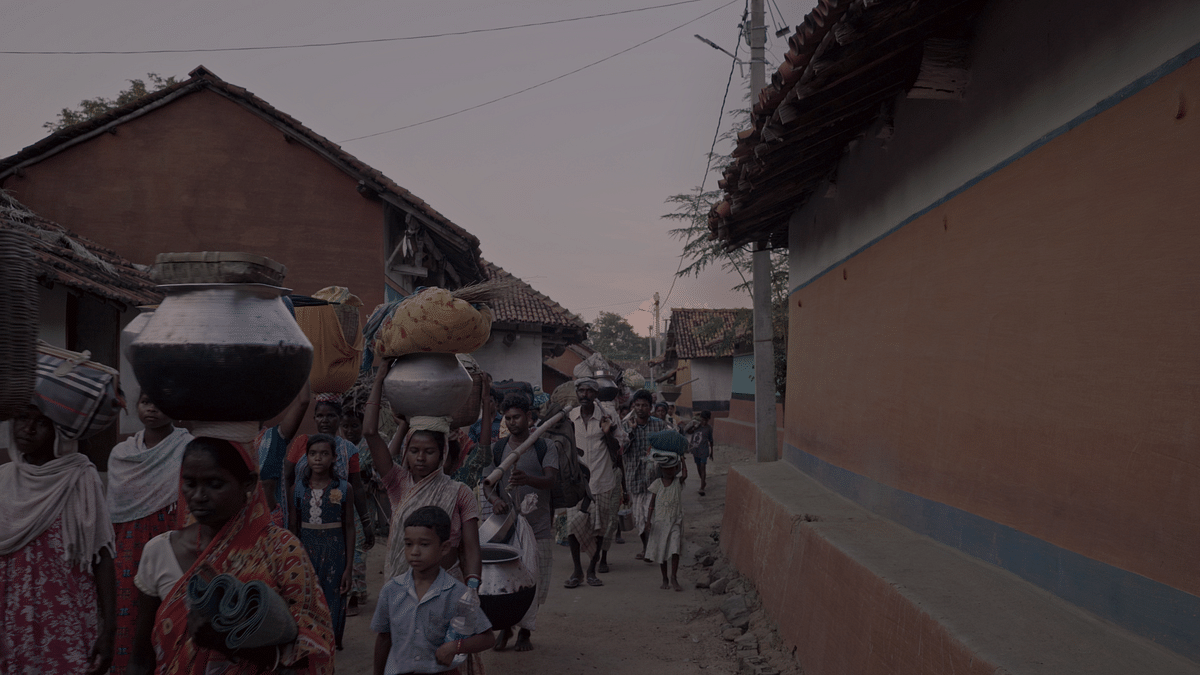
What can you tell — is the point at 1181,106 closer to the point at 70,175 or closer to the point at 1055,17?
the point at 1055,17

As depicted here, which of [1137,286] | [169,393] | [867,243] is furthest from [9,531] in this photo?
[867,243]

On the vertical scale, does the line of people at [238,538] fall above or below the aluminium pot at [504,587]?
above

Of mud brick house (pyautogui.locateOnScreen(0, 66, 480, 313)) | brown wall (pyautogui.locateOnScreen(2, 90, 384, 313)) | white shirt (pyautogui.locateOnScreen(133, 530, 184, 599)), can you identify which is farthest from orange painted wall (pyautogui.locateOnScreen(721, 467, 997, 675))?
brown wall (pyautogui.locateOnScreen(2, 90, 384, 313))

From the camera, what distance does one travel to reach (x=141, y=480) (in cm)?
423

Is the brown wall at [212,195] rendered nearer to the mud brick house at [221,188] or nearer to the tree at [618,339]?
the mud brick house at [221,188]

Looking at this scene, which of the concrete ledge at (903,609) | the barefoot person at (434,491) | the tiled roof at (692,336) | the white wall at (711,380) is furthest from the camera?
the white wall at (711,380)

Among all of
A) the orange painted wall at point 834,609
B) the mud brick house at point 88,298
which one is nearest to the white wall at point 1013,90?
the orange painted wall at point 834,609

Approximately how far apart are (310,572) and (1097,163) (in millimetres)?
3254

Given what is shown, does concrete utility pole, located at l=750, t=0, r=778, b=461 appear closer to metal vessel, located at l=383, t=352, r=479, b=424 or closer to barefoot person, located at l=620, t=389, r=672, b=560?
barefoot person, located at l=620, t=389, r=672, b=560

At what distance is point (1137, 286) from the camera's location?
2848 mm

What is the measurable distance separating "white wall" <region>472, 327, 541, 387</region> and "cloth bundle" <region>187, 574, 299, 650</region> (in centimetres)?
1799

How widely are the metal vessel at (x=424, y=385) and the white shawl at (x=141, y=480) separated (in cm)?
137

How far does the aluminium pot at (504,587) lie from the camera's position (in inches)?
187

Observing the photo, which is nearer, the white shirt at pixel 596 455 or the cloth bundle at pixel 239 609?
the cloth bundle at pixel 239 609
